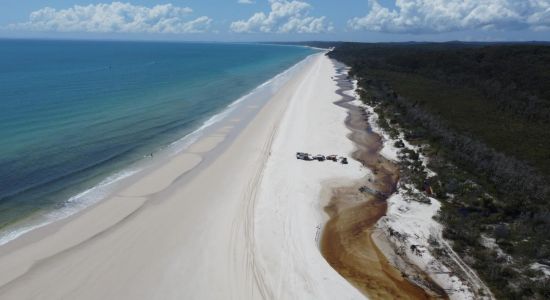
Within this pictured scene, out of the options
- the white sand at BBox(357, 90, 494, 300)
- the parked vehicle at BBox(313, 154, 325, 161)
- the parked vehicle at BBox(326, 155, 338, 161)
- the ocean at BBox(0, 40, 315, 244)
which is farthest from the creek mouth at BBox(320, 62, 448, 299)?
the ocean at BBox(0, 40, 315, 244)

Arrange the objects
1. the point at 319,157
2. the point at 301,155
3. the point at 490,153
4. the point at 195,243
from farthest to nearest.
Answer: the point at 490,153
the point at 301,155
the point at 319,157
the point at 195,243

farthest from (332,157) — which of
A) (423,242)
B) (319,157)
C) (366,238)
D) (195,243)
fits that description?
(195,243)

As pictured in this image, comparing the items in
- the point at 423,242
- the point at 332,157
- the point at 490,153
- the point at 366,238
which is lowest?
the point at 366,238

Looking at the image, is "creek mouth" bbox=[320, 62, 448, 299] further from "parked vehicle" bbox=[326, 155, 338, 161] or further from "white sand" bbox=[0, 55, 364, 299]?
"parked vehicle" bbox=[326, 155, 338, 161]

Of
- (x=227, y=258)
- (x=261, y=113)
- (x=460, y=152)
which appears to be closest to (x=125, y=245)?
(x=227, y=258)

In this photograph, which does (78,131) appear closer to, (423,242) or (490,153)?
(423,242)

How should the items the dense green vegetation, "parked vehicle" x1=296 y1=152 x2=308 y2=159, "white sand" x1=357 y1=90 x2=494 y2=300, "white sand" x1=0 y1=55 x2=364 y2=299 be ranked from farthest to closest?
"parked vehicle" x1=296 y1=152 x2=308 y2=159 < the dense green vegetation < "white sand" x1=357 y1=90 x2=494 y2=300 < "white sand" x1=0 y1=55 x2=364 y2=299
